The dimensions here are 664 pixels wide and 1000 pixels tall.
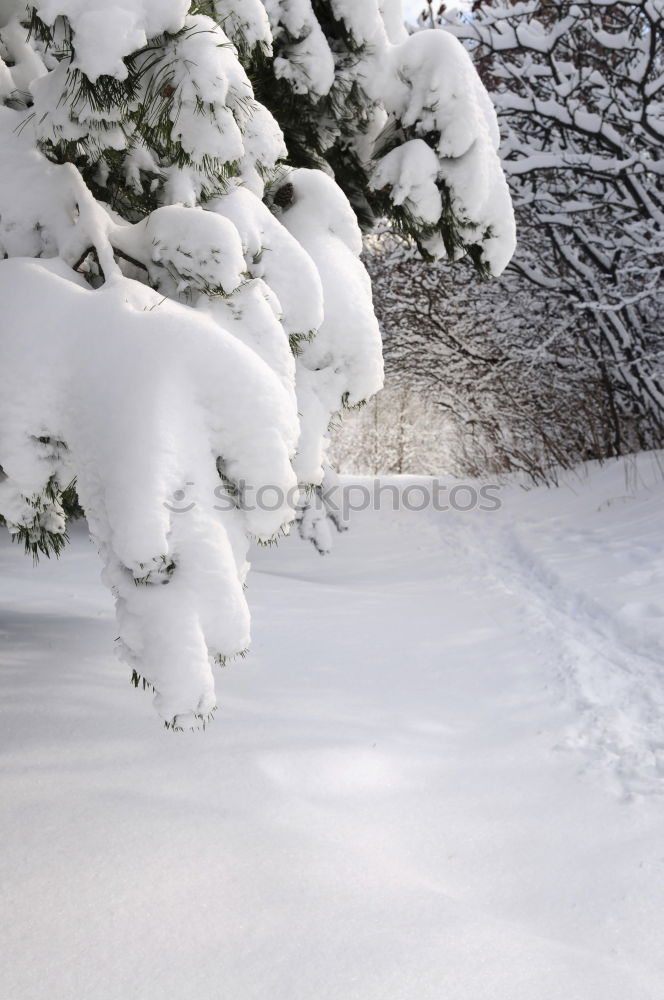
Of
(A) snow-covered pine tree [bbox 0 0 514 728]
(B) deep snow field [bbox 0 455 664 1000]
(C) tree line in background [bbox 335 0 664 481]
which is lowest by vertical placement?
(B) deep snow field [bbox 0 455 664 1000]

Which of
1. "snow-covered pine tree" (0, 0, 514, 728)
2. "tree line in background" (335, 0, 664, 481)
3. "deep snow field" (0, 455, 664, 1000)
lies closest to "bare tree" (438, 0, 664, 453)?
"tree line in background" (335, 0, 664, 481)

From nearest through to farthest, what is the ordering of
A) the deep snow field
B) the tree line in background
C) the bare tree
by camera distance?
the deep snow field < the bare tree < the tree line in background

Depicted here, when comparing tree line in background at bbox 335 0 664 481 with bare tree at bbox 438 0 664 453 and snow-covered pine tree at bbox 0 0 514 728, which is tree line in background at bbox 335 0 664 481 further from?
snow-covered pine tree at bbox 0 0 514 728

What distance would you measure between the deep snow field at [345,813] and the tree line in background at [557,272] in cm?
350

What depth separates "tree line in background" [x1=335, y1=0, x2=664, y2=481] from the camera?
576 centimetres

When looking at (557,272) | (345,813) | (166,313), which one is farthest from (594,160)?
(345,813)

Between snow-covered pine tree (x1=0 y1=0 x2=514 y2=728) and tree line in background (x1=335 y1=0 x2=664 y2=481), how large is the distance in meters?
3.46

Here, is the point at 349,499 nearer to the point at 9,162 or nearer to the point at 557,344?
the point at 557,344

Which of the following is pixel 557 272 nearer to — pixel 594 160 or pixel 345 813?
pixel 594 160

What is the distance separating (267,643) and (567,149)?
18.9ft

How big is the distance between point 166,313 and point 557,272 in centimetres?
800

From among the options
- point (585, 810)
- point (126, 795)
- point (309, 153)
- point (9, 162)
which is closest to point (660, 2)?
point (309, 153)

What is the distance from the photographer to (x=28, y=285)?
1.82m

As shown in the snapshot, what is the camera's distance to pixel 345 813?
2248mm
